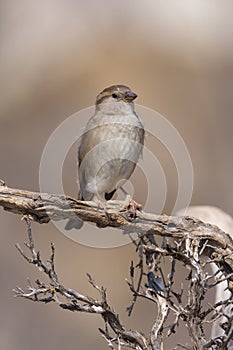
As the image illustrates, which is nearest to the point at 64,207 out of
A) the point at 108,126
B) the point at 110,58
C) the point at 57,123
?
the point at 108,126

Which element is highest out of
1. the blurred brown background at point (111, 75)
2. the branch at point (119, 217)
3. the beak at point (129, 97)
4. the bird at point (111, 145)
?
the blurred brown background at point (111, 75)

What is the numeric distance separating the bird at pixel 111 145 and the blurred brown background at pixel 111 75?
282 centimetres

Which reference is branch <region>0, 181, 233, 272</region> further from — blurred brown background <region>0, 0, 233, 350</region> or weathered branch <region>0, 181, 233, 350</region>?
blurred brown background <region>0, 0, 233, 350</region>

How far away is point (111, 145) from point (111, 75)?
3.84 m

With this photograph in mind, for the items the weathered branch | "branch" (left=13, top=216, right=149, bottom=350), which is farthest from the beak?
"branch" (left=13, top=216, right=149, bottom=350)

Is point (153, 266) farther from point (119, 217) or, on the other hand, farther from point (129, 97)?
point (129, 97)

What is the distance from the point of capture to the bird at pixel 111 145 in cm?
298

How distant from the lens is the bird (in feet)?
9.77

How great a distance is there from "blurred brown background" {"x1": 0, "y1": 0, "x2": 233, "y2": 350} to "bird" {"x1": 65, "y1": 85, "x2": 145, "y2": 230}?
2.82 meters

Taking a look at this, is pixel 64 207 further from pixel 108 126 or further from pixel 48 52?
pixel 48 52

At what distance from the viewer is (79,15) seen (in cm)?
706

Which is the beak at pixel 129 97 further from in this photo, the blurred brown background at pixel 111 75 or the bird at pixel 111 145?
the blurred brown background at pixel 111 75

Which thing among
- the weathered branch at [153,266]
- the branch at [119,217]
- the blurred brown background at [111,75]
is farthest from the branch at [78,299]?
the blurred brown background at [111,75]

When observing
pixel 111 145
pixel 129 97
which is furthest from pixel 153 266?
pixel 129 97
